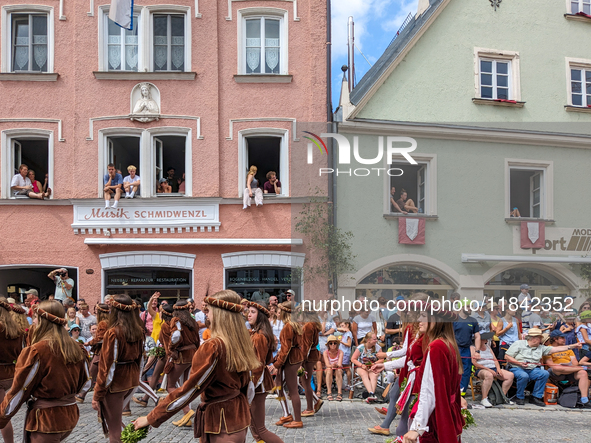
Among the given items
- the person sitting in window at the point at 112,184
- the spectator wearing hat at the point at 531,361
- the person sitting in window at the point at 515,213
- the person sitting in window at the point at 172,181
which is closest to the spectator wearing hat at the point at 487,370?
the spectator wearing hat at the point at 531,361

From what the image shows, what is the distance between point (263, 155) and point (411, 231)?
30.4ft

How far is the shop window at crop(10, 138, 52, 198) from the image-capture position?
1644cm

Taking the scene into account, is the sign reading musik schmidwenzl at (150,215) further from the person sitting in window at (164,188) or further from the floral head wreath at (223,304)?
the floral head wreath at (223,304)

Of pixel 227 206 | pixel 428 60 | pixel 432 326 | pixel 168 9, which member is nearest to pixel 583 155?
pixel 428 60

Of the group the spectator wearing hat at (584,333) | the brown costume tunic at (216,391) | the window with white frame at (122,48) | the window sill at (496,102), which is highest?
the window with white frame at (122,48)

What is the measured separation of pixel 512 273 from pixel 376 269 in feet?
5.18

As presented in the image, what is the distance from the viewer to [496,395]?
37.3 ft

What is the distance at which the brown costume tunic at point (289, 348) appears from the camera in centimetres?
868

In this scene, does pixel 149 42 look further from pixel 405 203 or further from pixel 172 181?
pixel 405 203

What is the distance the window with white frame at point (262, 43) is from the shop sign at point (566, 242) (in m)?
10.4

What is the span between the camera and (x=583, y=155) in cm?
834

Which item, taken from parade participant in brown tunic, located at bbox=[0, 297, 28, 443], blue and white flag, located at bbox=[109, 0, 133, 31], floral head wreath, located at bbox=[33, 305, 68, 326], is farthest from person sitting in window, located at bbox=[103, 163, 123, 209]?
floral head wreath, located at bbox=[33, 305, 68, 326]

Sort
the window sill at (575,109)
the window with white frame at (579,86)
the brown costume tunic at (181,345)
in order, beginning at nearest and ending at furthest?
the brown costume tunic at (181,345) < the window with white frame at (579,86) < the window sill at (575,109)

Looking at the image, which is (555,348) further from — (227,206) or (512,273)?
(227,206)
